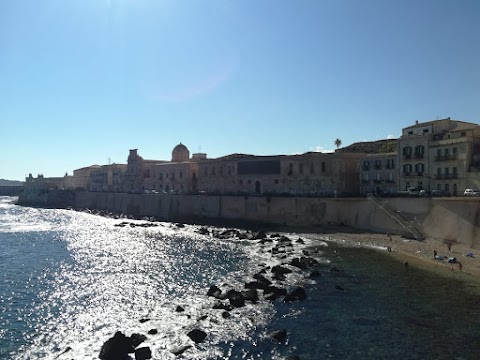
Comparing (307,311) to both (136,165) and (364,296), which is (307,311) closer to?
(364,296)

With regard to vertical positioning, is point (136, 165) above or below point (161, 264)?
above

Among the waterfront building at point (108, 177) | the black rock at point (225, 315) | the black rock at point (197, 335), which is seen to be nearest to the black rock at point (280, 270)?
the black rock at point (225, 315)

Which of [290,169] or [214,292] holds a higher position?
[290,169]

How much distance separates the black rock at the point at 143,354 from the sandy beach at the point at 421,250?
1045 inches

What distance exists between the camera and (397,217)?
52.4 meters

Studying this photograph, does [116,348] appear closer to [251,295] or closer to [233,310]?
[233,310]

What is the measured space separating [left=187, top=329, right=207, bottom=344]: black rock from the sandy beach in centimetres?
2321

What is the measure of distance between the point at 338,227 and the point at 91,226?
48225 mm

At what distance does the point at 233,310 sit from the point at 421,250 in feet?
82.5

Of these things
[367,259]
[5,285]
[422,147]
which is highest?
[422,147]

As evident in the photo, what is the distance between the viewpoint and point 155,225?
78.4 meters

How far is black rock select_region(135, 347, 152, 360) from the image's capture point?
66.8ft

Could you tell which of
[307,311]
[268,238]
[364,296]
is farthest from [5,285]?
[268,238]

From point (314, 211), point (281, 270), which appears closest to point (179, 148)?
point (314, 211)
